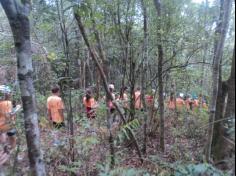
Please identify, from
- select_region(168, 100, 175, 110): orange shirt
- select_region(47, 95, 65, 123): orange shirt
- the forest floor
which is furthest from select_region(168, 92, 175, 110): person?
select_region(47, 95, 65, 123): orange shirt

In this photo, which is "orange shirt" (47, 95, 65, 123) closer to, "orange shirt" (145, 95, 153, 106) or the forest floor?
the forest floor

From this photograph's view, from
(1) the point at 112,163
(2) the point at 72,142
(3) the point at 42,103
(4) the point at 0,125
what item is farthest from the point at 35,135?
(3) the point at 42,103

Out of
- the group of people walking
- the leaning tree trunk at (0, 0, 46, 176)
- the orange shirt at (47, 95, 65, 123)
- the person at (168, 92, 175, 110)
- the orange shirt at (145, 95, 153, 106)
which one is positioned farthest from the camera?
the person at (168, 92, 175, 110)

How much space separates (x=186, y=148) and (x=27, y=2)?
18.5 feet

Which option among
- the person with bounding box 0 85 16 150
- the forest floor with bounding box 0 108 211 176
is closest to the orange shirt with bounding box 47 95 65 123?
the forest floor with bounding box 0 108 211 176

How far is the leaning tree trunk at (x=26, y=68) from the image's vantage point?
3.50 metres

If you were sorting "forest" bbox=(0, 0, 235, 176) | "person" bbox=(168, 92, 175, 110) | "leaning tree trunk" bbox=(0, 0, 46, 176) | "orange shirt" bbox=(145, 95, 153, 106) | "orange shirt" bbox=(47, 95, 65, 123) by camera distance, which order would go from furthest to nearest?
"person" bbox=(168, 92, 175, 110) < "orange shirt" bbox=(145, 95, 153, 106) < "orange shirt" bbox=(47, 95, 65, 123) < "forest" bbox=(0, 0, 235, 176) < "leaning tree trunk" bbox=(0, 0, 46, 176)

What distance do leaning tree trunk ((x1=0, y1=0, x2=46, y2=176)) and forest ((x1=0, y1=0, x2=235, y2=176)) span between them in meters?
0.01

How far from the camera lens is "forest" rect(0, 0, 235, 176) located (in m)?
3.66

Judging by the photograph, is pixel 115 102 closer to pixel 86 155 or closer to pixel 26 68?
pixel 86 155

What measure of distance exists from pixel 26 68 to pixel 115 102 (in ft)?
6.23

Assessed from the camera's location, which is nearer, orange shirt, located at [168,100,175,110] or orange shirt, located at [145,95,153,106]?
orange shirt, located at [145,95,153,106]

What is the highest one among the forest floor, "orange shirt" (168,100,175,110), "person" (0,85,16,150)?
"person" (0,85,16,150)

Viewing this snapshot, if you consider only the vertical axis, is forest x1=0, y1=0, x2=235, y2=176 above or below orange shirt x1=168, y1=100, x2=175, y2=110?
above
